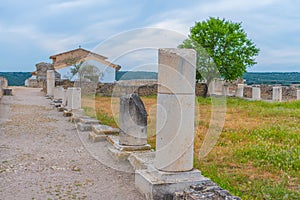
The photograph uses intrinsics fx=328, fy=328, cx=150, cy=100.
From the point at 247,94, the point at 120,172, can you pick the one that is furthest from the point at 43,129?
the point at 247,94

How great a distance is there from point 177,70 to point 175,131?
894mm

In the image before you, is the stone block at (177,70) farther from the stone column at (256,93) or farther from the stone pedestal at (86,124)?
the stone column at (256,93)

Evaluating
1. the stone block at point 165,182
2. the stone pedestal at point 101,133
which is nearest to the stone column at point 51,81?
the stone pedestal at point 101,133

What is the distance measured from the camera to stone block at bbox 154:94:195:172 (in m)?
4.80

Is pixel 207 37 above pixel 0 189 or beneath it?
above

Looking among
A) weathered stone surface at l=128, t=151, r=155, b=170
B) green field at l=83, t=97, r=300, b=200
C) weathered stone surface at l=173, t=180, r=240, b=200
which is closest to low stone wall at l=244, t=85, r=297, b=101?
green field at l=83, t=97, r=300, b=200

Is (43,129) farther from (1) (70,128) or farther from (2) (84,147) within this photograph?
(2) (84,147)

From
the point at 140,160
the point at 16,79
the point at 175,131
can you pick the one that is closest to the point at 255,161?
the point at 140,160

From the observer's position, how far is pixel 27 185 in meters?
5.59

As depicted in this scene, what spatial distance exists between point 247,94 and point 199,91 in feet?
24.5

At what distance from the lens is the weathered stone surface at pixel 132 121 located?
7.31m

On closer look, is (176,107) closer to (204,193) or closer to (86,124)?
(204,193)

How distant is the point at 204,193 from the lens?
4109 mm

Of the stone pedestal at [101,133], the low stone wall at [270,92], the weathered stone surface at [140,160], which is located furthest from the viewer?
the low stone wall at [270,92]
